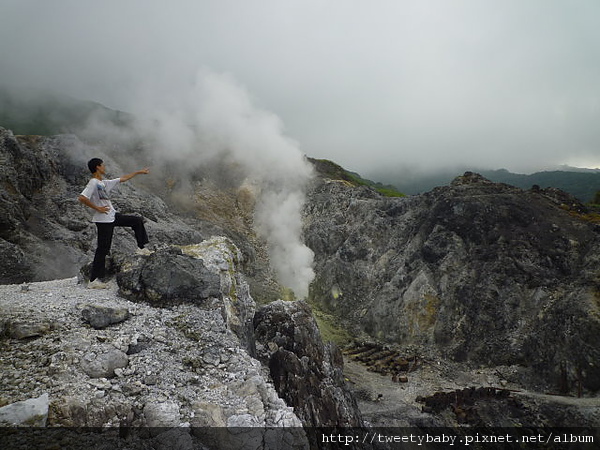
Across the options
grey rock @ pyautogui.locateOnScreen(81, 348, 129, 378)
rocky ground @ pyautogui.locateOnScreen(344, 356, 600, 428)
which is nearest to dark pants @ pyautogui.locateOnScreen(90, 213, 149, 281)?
grey rock @ pyautogui.locateOnScreen(81, 348, 129, 378)

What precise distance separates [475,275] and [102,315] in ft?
103

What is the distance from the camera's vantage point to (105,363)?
6.06 metres

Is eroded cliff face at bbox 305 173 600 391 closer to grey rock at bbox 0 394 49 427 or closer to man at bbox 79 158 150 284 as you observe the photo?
man at bbox 79 158 150 284

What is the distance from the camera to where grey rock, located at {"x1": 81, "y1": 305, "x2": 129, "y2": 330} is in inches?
282

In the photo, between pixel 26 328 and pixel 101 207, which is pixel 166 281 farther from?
pixel 26 328

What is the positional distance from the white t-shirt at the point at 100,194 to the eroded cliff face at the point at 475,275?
28002 mm

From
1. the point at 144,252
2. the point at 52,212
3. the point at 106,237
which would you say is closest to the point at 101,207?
the point at 106,237

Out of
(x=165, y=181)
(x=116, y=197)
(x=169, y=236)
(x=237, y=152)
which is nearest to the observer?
(x=169, y=236)

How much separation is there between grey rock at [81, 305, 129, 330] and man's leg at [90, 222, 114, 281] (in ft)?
6.24

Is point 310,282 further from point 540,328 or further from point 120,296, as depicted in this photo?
point 120,296

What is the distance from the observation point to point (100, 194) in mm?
8594

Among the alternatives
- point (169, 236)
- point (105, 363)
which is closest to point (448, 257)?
point (169, 236)

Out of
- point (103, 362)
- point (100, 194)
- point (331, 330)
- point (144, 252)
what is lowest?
point (331, 330)

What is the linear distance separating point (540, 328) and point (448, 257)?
9.84m
